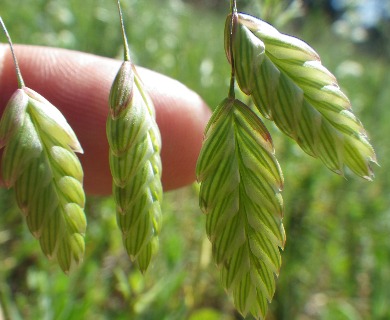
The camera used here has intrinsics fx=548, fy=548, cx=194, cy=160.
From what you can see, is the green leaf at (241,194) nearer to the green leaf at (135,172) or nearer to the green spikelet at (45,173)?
the green leaf at (135,172)

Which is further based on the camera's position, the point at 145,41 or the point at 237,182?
the point at 145,41

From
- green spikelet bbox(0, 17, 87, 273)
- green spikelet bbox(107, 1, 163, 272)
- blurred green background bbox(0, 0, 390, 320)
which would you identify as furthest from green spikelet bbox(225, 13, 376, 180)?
blurred green background bbox(0, 0, 390, 320)

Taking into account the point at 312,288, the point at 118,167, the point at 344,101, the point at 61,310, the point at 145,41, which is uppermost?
the point at 344,101

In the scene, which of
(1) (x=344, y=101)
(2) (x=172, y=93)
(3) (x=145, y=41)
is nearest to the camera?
(1) (x=344, y=101)

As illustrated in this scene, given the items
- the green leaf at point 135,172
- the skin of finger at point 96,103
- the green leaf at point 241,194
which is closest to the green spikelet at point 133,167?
the green leaf at point 135,172

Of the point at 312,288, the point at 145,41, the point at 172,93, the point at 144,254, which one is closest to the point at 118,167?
the point at 144,254

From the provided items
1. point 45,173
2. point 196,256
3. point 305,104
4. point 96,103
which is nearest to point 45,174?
point 45,173

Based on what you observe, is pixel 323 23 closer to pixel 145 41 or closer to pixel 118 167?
pixel 145 41
